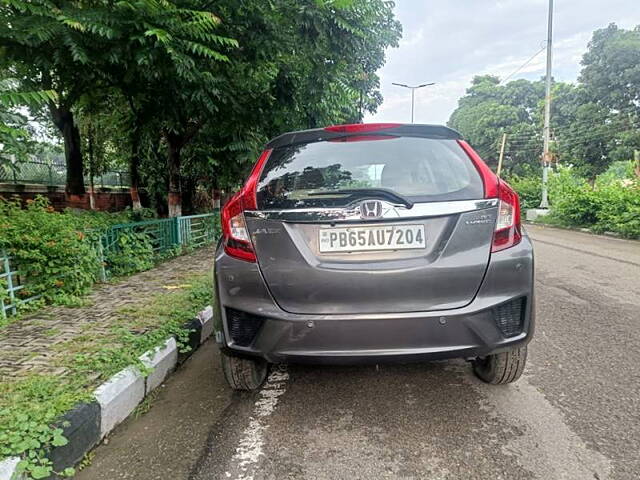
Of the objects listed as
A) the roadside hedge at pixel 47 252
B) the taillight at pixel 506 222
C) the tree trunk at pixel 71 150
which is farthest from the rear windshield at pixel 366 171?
the tree trunk at pixel 71 150

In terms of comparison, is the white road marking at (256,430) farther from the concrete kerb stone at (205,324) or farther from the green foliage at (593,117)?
the green foliage at (593,117)

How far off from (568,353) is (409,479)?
2026 mm

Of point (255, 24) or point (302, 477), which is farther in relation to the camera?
point (255, 24)

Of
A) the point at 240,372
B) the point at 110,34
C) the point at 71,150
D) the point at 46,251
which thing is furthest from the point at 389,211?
the point at 71,150

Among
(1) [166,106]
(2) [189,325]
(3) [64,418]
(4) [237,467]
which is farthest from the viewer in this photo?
(1) [166,106]

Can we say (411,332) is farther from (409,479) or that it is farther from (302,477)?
(302,477)

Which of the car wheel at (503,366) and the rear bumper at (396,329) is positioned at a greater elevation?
the rear bumper at (396,329)

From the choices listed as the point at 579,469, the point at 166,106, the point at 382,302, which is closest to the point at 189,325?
the point at 382,302

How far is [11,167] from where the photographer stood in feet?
12.8

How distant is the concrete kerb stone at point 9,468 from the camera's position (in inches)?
65.5

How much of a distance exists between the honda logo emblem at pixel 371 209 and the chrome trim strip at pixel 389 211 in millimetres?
15

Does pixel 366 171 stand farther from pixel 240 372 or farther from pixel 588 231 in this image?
pixel 588 231

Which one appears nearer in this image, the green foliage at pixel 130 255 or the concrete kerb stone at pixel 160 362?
the concrete kerb stone at pixel 160 362

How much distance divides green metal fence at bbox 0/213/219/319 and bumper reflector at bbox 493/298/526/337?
13.4 ft
